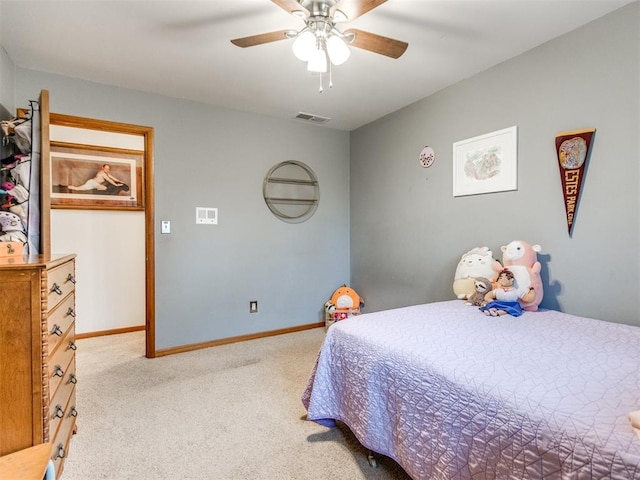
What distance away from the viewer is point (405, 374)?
4.36ft

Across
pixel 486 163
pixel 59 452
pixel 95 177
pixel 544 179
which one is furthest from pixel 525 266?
pixel 95 177

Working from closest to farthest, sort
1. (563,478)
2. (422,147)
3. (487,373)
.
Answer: (563,478)
(487,373)
(422,147)

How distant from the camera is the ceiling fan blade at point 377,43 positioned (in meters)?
1.60

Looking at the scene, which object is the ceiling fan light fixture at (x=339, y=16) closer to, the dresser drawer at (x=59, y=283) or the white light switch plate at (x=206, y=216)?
the dresser drawer at (x=59, y=283)

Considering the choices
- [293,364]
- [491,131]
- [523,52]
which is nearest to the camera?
[523,52]

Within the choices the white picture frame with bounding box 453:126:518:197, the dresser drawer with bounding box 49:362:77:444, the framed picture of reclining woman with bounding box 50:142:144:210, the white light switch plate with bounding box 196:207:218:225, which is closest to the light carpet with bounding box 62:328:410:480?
the dresser drawer with bounding box 49:362:77:444

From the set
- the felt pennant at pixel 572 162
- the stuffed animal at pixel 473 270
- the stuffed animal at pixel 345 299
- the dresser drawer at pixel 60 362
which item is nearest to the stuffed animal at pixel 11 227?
the dresser drawer at pixel 60 362

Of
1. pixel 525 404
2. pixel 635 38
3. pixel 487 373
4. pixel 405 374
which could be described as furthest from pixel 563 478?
pixel 635 38

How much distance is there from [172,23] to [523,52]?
7.39 feet

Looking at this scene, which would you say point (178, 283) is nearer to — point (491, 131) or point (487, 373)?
point (487, 373)

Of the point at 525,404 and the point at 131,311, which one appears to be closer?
the point at 525,404

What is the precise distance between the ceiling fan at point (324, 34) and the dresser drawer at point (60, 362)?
5.46 feet

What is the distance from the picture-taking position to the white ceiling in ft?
5.83

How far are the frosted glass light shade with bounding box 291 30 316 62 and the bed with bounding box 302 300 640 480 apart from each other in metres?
1.40
